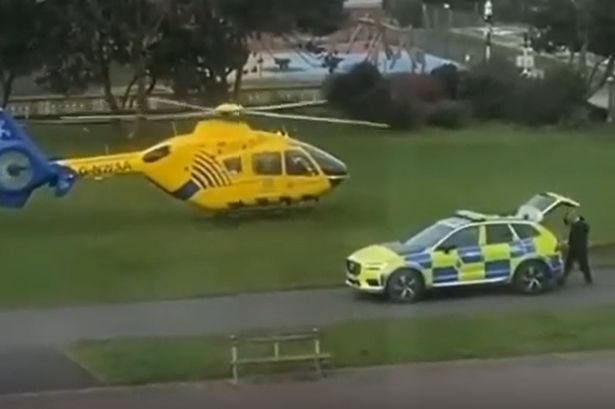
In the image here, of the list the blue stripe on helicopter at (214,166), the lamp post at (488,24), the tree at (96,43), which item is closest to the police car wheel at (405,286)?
the lamp post at (488,24)

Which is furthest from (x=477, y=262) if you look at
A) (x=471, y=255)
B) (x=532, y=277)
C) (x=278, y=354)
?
(x=278, y=354)

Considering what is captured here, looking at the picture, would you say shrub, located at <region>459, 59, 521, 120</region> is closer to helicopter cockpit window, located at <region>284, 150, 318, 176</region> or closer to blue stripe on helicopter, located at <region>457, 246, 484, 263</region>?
blue stripe on helicopter, located at <region>457, 246, 484, 263</region>

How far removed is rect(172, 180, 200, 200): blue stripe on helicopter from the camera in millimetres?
5371

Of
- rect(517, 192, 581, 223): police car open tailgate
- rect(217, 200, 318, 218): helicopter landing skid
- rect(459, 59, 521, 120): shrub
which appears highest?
rect(459, 59, 521, 120): shrub

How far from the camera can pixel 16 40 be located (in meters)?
4.71

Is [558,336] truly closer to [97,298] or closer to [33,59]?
[97,298]

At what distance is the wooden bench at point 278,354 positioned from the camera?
3.58 metres

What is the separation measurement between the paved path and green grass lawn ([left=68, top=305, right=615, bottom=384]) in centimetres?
7

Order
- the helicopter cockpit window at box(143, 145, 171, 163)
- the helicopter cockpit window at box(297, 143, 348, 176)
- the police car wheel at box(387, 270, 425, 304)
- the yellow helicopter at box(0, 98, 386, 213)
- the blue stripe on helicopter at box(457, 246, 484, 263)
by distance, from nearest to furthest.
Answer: the police car wheel at box(387, 270, 425, 304), the blue stripe on helicopter at box(457, 246, 484, 263), the yellow helicopter at box(0, 98, 386, 213), the helicopter cockpit window at box(143, 145, 171, 163), the helicopter cockpit window at box(297, 143, 348, 176)

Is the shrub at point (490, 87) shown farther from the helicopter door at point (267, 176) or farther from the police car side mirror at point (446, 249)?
the helicopter door at point (267, 176)

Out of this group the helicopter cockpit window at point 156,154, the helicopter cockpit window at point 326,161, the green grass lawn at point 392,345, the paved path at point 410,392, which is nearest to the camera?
the paved path at point 410,392

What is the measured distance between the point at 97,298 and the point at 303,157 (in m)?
1.40

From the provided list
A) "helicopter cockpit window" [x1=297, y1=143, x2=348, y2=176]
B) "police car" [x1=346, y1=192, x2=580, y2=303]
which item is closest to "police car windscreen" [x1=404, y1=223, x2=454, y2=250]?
"police car" [x1=346, y1=192, x2=580, y2=303]

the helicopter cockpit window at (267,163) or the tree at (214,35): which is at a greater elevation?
the tree at (214,35)
